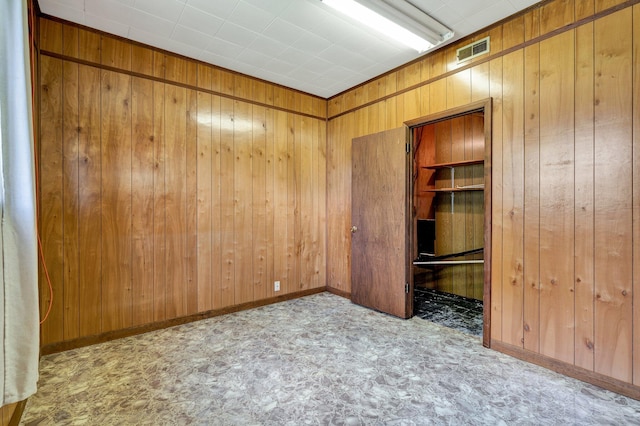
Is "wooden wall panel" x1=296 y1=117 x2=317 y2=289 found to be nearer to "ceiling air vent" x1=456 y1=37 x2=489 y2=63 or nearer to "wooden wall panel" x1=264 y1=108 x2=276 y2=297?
"wooden wall panel" x1=264 y1=108 x2=276 y2=297

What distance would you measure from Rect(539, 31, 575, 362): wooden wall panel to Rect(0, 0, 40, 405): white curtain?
326cm

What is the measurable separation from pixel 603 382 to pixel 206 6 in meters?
4.05

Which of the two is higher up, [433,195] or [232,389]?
[433,195]

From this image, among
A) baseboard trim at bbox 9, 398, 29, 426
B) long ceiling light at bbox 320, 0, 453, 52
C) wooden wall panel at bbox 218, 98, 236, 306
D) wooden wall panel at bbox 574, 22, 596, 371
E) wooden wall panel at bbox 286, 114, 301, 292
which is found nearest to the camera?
baseboard trim at bbox 9, 398, 29, 426

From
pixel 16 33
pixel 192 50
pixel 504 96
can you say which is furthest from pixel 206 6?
pixel 504 96

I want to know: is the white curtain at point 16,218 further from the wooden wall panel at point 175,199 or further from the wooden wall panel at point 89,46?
the wooden wall panel at point 175,199

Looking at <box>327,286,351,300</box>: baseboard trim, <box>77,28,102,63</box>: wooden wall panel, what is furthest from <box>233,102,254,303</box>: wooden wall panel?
<box>77,28,102,63</box>: wooden wall panel

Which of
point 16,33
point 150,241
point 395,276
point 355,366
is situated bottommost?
point 355,366

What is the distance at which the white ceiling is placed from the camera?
241 centimetres

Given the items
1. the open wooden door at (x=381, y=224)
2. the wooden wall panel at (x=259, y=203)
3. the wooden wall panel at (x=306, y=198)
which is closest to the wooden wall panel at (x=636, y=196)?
the open wooden door at (x=381, y=224)

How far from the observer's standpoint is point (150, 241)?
3.03 metres

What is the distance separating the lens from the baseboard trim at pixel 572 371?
196 cm

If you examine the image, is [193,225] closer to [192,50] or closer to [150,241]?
[150,241]

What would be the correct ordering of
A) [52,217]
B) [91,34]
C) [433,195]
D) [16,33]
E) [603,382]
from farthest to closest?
1. [433,195]
2. [91,34]
3. [52,217]
4. [603,382]
5. [16,33]
